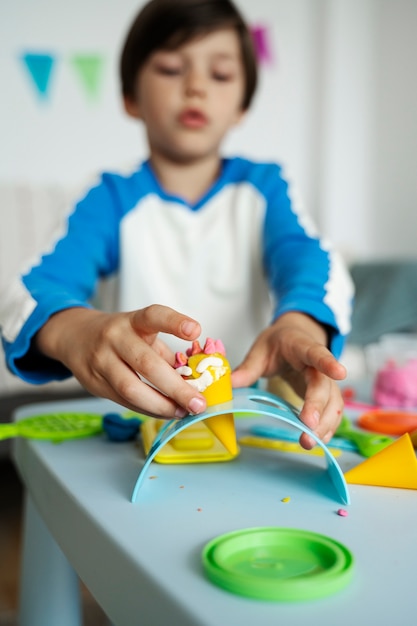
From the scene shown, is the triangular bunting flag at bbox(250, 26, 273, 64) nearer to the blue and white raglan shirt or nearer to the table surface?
the blue and white raglan shirt

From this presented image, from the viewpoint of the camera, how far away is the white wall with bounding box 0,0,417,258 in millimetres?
2430

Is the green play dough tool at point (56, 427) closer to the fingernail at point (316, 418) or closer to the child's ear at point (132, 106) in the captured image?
the fingernail at point (316, 418)

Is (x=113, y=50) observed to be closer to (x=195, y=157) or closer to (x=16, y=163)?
(x=16, y=163)

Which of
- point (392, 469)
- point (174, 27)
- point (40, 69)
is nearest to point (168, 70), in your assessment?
point (174, 27)

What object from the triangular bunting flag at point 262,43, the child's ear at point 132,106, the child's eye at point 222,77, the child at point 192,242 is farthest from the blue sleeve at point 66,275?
the triangular bunting flag at point 262,43

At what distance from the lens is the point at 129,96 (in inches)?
38.5

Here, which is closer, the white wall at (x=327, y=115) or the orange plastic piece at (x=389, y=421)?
the orange plastic piece at (x=389, y=421)

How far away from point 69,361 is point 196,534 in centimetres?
21

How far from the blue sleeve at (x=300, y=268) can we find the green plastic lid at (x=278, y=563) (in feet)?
0.99

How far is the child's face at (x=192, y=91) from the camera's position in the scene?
0.86 meters

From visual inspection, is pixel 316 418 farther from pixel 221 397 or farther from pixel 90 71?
pixel 90 71

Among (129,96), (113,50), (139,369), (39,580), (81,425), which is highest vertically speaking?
(113,50)

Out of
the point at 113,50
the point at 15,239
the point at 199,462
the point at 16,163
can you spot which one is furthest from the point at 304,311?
the point at 113,50

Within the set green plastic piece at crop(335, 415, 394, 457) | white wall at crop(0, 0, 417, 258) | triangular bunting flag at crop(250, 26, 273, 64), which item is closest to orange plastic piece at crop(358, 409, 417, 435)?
green plastic piece at crop(335, 415, 394, 457)
